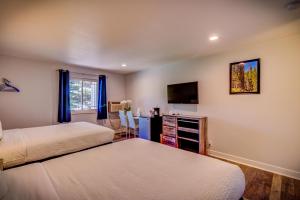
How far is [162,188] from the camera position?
1.12 meters

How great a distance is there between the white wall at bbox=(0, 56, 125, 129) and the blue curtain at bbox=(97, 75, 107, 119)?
2.87 feet

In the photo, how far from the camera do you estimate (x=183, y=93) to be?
3.82m

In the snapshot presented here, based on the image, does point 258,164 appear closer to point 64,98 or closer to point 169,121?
point 169,121

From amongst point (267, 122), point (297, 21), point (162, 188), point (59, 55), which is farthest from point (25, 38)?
point (267, 122)

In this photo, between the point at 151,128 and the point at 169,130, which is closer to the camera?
the point at 169,130

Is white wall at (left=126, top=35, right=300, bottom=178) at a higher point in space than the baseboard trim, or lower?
higher

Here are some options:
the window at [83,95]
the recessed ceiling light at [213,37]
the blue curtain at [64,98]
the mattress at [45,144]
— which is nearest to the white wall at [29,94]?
the blue curtain at [64,98]

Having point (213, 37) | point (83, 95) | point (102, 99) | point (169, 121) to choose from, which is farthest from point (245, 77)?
point (83, 95)

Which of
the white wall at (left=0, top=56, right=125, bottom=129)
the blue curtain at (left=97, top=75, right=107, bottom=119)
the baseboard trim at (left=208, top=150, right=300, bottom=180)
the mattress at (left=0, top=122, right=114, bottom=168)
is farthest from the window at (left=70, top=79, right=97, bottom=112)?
the baseboard trim at (left=208, top=150, right=300, bottom=180)

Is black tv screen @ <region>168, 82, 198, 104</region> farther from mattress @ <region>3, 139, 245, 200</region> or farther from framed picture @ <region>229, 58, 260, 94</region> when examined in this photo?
mattress @ <region>3, 139, 245, 200</region>

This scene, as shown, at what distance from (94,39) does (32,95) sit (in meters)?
2.43

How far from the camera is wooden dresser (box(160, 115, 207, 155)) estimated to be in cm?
333

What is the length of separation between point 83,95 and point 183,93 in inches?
118

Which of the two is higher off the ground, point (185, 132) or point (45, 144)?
point (45, 144)
